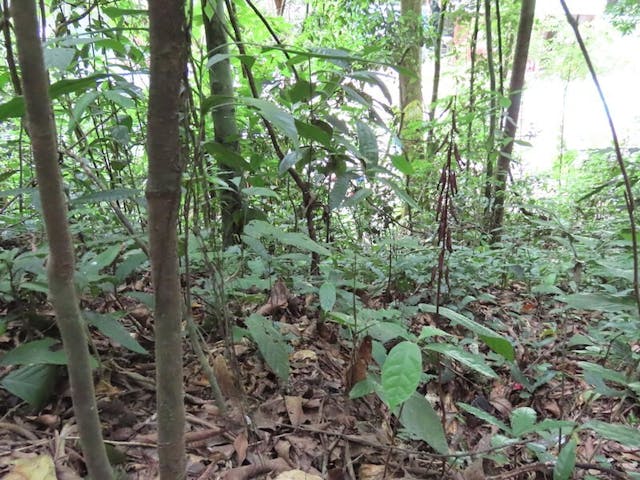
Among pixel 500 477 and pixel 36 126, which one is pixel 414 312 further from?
pixel 36 126

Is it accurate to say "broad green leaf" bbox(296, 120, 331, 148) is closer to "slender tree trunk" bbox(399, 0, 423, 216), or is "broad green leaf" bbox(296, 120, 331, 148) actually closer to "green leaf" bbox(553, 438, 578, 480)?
"green leaf" bbox(553, 438, 578, 480)

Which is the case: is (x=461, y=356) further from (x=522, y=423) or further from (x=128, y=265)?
(x=128, y=265)

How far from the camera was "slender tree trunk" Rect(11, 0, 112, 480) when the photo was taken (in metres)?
0.56

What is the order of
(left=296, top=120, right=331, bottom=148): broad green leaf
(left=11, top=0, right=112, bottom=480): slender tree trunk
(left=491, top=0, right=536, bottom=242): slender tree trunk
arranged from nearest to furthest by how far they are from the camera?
(left=11, top=0, right=112, bottom=480): slender tree trunk → (left=296, top=120, right=331, bottom=148): broad green leaf → (left=491, top=0, right=536, bottom=242): slender tree trunk

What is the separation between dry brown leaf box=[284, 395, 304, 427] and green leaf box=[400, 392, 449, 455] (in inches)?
16.3

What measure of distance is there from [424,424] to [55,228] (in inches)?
34.2

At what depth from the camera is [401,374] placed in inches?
31.9

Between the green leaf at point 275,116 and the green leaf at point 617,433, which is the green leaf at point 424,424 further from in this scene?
the green leaf at point 275,116

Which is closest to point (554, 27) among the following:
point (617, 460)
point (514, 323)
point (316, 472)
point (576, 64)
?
point (576, 64)

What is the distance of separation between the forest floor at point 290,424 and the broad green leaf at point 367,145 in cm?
61

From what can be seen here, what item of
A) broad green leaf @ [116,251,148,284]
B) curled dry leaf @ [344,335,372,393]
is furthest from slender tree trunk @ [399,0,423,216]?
broad green leaf @ [116,251,148,284]

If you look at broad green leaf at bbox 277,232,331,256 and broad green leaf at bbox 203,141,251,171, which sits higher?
broad green leaf at bbox 203,141,251,171

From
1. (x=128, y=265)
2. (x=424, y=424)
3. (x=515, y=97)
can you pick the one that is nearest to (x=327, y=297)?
(x=424, y=424)

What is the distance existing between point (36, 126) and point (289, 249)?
1836 millimetres
